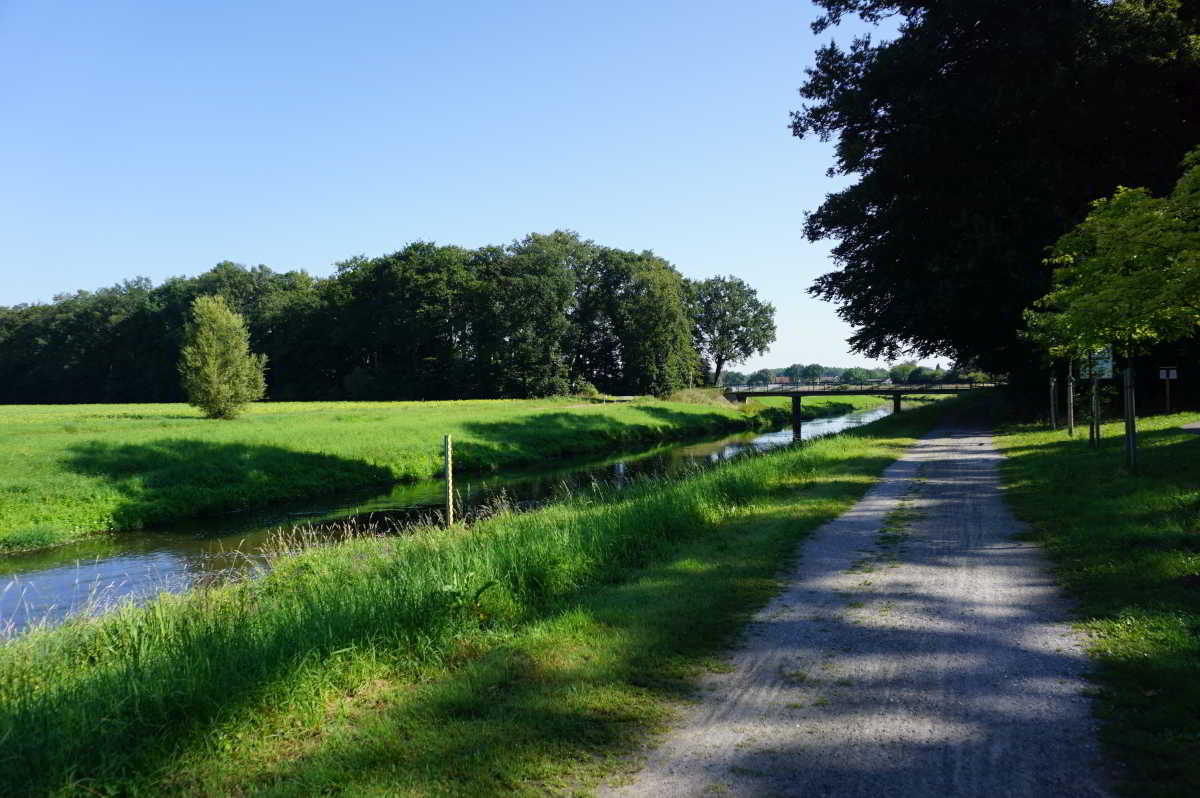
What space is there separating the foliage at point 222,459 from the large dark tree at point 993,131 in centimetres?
1690

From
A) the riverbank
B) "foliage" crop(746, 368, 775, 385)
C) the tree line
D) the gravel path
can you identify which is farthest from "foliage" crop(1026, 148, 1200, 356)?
"foliage" crop(746, 368, 775, 385)

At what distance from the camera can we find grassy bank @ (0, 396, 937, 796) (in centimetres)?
381

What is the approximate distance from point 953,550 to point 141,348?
9636 centimetres

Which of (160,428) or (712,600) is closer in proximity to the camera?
(712,600)

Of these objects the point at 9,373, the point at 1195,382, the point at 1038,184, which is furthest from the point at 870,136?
the point at 9,373

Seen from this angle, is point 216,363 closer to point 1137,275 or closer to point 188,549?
point 188,549

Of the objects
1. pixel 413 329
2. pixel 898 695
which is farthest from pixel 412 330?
pixel 898 695

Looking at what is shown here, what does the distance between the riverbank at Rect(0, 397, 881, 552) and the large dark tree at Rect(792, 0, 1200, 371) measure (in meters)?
16.9

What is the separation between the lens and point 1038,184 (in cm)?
2180

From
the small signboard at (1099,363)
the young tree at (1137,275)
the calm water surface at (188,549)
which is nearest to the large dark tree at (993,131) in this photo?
the small signboard at (1099,363)

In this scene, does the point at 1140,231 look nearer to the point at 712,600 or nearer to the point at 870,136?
the point at 712,600

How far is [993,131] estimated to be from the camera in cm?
2372

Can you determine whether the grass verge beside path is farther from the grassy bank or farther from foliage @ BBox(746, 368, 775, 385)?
foliage @ BBox(746, 368, 775, 385)

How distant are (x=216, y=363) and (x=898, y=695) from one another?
3947 cm
